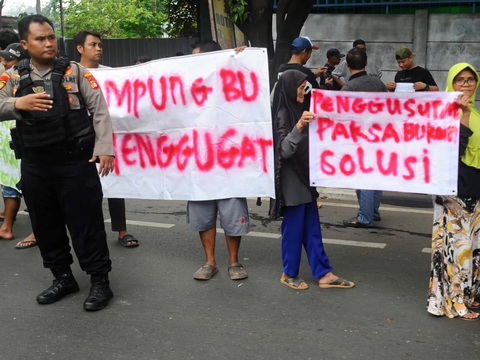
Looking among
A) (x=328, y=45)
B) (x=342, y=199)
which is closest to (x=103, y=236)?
(x=342, y=199)

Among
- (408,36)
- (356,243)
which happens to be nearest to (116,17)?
(408,36)

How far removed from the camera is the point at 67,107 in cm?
422

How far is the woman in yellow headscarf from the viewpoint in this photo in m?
3.95

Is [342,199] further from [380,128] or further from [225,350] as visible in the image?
[225,350]

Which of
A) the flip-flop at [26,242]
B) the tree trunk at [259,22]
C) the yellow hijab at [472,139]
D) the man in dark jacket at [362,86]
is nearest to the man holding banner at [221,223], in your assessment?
the man in dark jacket at [362,86]

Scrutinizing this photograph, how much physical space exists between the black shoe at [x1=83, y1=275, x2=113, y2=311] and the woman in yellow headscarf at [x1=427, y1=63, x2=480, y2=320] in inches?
84.6

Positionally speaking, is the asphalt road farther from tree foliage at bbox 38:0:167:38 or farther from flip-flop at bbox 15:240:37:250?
tree foliage at bbox 38:0:167:38

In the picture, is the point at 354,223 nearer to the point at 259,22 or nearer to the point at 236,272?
the point at 236,272

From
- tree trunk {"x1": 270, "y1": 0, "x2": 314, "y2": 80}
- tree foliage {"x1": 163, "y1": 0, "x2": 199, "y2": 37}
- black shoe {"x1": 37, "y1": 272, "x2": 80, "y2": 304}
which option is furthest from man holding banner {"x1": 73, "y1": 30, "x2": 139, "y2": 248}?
tree foliage {"x1": 163, "y1": 0, "x2": 199, "y2": 37}

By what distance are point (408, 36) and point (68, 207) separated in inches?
385

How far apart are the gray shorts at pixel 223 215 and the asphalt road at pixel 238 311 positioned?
0.40 metres

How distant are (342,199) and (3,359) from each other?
5.07 m

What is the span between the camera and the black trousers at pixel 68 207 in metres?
4.31

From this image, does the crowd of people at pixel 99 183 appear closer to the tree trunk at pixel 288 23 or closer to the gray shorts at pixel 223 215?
the gray shorts at pixel 223 215
